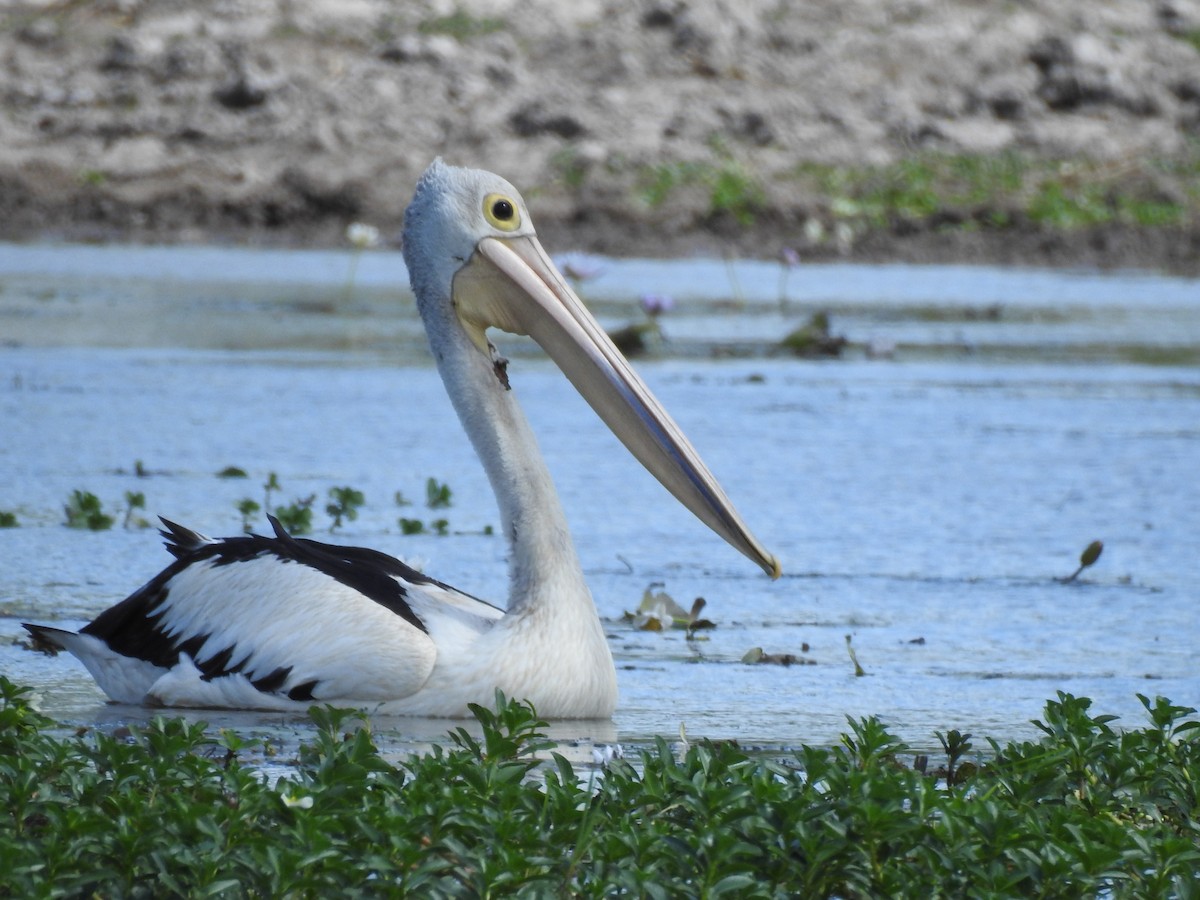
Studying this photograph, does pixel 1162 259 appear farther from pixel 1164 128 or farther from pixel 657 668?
pixel 657 668

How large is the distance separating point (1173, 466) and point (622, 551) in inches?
109

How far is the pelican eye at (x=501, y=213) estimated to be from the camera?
4621 millimetres

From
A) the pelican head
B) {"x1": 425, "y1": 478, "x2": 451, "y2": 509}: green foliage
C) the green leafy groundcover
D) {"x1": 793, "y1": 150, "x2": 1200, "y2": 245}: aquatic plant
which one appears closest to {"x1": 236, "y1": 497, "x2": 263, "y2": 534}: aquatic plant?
{"x1": 425, "y1": 478, "x2": 451, "y2": 509}: green foliage

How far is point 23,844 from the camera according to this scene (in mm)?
2686

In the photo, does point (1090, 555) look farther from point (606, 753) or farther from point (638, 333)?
point (638, 333)

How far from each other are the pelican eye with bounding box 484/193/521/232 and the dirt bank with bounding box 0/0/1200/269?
40.6 feet

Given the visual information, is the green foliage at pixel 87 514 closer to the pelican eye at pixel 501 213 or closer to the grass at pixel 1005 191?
the pelican eye at pixel 501 213

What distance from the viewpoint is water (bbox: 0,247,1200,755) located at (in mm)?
4703

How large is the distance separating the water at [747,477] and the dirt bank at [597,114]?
→ 13.5ft

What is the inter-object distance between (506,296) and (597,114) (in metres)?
15.4

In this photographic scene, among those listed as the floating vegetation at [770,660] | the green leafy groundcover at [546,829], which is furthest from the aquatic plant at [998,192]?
the green leafy groundcover at [546,829]

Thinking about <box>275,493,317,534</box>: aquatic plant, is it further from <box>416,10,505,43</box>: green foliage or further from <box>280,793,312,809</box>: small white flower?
<box>416,10,505,43</box>: green foliage

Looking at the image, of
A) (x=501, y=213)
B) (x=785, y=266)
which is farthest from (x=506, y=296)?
(x=785, y=266)

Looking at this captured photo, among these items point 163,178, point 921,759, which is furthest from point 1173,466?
point 163,178
